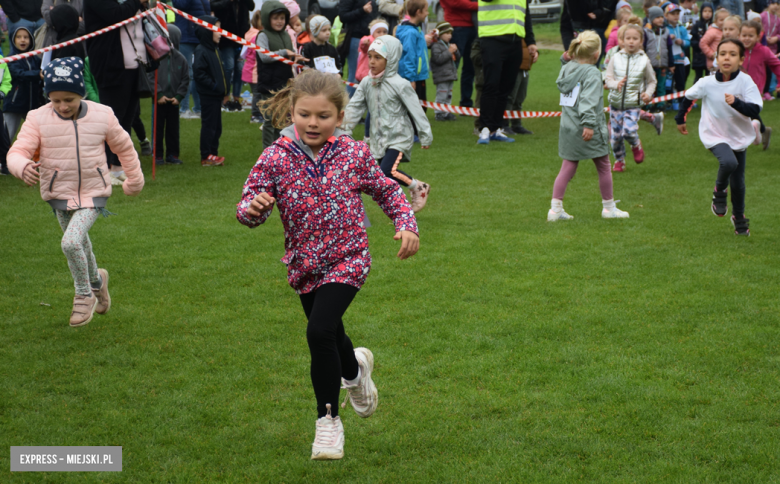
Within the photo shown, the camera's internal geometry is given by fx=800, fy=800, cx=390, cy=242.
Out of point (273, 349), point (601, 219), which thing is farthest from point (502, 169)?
point (273, 349)

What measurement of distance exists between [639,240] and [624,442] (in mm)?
4365

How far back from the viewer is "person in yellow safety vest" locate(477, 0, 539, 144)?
518 inches

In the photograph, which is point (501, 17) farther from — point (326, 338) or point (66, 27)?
point (326, 338)

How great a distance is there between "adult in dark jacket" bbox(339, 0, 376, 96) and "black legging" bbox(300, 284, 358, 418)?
37.5 ft

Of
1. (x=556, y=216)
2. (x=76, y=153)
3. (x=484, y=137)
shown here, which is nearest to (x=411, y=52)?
(x=484, y=137)

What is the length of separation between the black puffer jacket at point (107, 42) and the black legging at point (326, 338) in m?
7.13

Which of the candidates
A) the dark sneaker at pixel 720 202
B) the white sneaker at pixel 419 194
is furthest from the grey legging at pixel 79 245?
the dark sneaker at pixel 720 202

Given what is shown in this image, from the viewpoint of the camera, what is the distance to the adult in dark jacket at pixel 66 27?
31.7 ft

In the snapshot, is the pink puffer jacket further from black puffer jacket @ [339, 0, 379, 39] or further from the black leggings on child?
black puffer jacket @ [339, 0, 379, 39]

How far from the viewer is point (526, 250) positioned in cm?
784

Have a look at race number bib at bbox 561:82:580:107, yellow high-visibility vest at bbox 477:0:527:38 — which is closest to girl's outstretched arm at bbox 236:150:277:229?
race number bib at bbox 561:82:580:107

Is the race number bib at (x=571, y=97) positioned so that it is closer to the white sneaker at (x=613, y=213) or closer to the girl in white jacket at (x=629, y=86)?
the white sneaker at (x=613, y=213)

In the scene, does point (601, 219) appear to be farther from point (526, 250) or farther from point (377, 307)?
point (377, 307)

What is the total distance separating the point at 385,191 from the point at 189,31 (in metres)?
11.9
